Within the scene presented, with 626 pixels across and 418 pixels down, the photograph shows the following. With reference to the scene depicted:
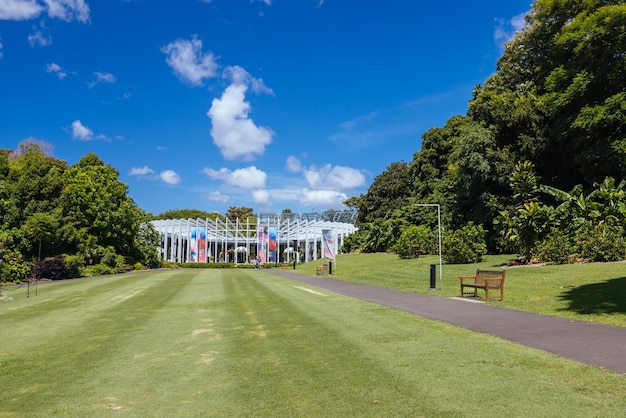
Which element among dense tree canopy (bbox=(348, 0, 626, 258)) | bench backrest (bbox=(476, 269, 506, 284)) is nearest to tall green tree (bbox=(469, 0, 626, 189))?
dense tree canopy (bbox=(348, 0, 626, 258))

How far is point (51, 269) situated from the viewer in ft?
109

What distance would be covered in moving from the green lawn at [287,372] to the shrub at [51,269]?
80.1 ft

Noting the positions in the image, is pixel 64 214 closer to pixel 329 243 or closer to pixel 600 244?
pixel 329 243

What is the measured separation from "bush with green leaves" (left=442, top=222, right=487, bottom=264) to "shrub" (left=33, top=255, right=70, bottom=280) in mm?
27624

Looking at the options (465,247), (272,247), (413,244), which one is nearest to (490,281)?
(465,247)

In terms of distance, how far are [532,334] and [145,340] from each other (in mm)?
7484

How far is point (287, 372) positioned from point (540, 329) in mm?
5751

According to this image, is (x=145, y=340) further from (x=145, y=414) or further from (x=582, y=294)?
(x=582, y=294)

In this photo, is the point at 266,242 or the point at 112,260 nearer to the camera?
the point at 112,260

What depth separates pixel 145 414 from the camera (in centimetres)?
481

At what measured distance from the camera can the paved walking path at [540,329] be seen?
23.1ft

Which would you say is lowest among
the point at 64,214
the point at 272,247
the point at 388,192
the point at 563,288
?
the point at 563,288

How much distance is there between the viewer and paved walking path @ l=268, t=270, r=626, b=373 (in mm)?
7031

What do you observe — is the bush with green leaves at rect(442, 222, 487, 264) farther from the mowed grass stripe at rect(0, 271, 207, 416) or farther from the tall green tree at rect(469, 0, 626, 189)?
the mowed grass stripe at rect(0, 271, 207, 416)
